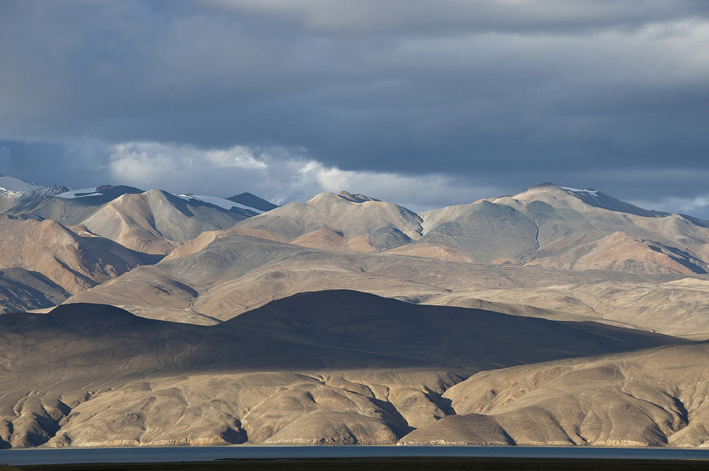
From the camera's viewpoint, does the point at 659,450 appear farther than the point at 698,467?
Yes

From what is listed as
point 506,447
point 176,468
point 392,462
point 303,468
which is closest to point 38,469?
point 176,468

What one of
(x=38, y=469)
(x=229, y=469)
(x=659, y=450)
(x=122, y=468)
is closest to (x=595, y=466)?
(x=229, y=469)

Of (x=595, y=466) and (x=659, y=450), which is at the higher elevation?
(x=595, y=466)

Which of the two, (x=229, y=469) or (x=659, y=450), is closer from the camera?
(x=229, y=469)

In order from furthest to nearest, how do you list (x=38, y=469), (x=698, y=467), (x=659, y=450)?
(x=659, y=450), (x=38, y=469), (x=698, y=467)

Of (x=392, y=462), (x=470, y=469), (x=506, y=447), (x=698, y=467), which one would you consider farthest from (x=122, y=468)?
(x=506, y=447)

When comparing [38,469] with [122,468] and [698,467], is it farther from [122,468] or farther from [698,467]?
[698,467]

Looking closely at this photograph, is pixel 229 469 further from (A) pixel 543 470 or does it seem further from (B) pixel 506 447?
(B) pixel 506 447

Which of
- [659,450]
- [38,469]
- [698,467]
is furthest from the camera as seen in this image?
[659,450]

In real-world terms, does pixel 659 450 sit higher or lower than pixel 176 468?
lower
